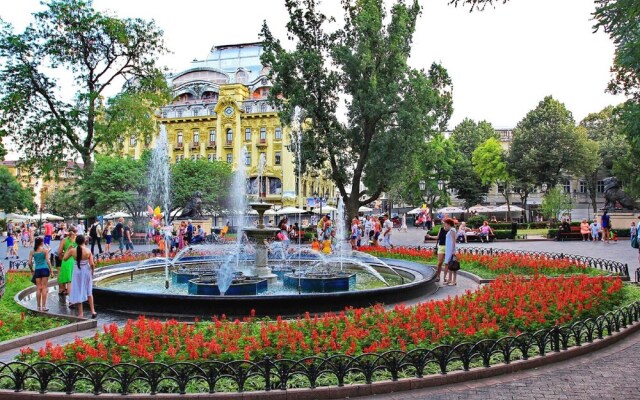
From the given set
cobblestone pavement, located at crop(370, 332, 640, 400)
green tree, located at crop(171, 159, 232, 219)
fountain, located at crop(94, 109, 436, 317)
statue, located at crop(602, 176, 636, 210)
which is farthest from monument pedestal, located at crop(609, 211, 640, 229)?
green tree, located at crop(171, 159, 232, 219)

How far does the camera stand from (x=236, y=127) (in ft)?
218

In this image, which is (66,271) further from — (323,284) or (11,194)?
(11,194)

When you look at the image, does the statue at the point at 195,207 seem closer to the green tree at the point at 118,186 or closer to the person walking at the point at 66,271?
the green tree at the point at 118,186

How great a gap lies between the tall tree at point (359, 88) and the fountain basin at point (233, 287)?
15.6 metres

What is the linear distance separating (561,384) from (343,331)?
2.90m

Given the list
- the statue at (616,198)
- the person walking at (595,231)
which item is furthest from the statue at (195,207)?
the statue at (616,198)

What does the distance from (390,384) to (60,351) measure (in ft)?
13.0

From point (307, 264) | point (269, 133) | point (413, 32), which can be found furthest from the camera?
point (269, 133)

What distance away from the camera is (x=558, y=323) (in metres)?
8.12

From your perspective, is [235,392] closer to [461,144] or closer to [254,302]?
[254,302]

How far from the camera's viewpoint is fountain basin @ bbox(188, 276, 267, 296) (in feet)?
38.8

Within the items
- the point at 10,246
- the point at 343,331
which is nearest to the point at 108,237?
the point at 10,246

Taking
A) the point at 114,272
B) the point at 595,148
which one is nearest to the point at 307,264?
the point at 114,272

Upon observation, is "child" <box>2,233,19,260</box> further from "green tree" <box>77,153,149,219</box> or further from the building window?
the building window
